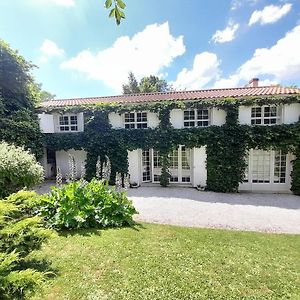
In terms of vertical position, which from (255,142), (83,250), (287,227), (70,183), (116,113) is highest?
(116,113)

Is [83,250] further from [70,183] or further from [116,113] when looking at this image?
[116,113]

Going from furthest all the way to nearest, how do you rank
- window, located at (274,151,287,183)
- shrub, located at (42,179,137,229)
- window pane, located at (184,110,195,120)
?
window pane, located at (184,110,195,120) < window, located at (274,151,287,183) < shrub, located at (42,179,137,229)

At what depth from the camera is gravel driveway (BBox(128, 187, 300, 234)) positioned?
9.37 metres

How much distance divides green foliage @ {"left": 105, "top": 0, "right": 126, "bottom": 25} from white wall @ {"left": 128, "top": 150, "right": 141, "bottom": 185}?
1449 centimetres

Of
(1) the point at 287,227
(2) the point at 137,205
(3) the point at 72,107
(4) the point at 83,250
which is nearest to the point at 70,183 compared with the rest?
(4) the point at 83,250

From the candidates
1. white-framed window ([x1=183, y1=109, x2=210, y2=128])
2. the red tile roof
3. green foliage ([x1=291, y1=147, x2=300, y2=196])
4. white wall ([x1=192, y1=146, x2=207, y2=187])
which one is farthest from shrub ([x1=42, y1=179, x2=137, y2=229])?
green foliage ([x1=291, y1=147, x2=300, y2=196])

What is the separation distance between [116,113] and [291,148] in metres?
11.8

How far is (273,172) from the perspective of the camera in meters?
15.2

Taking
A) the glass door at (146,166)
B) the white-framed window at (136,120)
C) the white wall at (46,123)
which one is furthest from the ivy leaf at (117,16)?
the white wall at (46,123)

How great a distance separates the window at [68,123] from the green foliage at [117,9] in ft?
54.8

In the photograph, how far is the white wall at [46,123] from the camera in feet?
57.5

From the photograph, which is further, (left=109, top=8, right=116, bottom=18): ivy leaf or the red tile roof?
the red tile roof

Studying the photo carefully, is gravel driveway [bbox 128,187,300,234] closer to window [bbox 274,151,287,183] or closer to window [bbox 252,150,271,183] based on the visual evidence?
window [bbox 274,151,287,183]

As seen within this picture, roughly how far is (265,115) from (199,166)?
5.49 metres
